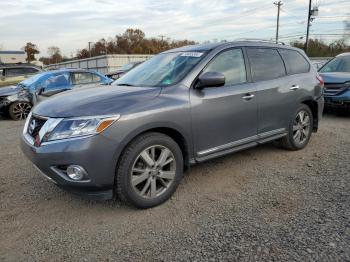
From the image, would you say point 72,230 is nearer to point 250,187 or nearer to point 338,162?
point 250,187

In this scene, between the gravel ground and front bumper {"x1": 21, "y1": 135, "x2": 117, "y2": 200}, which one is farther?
front bumper {"x1": 21, "y1": 135, "x2": 117, "y2": 200}

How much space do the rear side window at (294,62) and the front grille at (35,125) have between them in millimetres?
3637

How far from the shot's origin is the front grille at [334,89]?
7812 millimetres

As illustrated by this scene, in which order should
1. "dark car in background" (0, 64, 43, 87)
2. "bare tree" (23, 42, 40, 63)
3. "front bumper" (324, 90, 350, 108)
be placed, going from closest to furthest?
"front bumper" (324, 90, 350, 108)
"dark car in background" (0, 64, 43, 87)
"bare tree" (23, 42, 40, 63)

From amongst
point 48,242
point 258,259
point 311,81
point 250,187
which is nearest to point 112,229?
point 48,242

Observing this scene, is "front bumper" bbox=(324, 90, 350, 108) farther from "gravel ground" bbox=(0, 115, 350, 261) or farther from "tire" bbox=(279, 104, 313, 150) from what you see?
"gravel ground" bbox=(0, 115, 350, 261)

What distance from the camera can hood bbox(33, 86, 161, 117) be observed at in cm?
312

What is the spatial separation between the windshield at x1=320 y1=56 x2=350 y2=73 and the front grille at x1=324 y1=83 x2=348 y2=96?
93cm

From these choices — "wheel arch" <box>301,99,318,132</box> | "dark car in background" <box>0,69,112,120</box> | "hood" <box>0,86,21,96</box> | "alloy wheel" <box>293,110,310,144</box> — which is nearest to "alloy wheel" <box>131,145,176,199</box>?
"alloy wheel" <box>293,110,310,144</box>

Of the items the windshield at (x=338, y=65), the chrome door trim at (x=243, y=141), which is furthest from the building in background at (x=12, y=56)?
the chrome door trim at (x=243, y=141)

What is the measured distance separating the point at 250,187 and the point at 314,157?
168cm

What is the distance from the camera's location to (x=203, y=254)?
267 centimetres

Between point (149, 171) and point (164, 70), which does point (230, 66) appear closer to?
point (164, 70)

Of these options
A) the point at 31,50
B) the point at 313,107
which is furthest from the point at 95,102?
the point at 31,50
